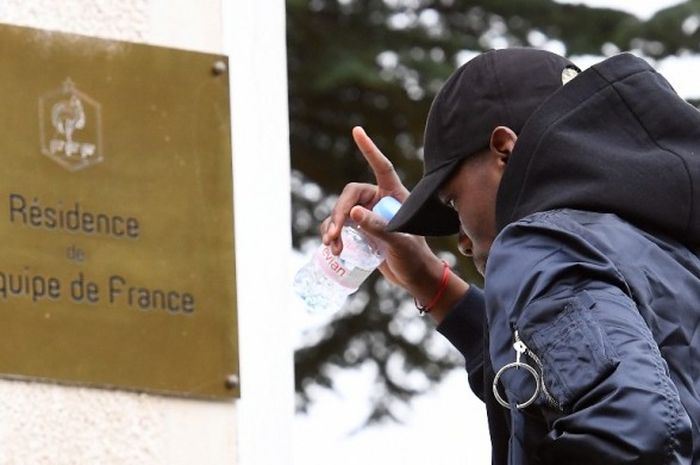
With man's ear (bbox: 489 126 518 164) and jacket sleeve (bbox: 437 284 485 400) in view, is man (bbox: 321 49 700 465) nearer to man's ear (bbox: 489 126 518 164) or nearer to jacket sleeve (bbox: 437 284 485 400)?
man's ear (bbox: 489 126 518 164)

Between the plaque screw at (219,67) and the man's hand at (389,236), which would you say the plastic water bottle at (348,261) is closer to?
the man's hand at (389,236)

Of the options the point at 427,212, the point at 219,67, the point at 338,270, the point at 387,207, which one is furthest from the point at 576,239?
the point at 338,270

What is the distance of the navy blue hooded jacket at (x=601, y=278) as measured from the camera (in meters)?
3.51

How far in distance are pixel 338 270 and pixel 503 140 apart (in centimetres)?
94

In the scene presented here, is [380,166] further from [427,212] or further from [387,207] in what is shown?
[427,212]

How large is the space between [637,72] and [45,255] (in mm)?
1155

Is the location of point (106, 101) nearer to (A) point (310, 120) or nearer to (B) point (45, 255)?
(B) point (45, 255)

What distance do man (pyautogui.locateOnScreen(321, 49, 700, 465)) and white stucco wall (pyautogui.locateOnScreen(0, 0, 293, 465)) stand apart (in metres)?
0.35

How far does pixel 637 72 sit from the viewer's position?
13.3 feet

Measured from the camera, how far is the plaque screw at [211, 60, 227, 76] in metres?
4.66

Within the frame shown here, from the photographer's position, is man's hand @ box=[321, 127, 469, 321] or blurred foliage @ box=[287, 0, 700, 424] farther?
blurred foliage @ box=[287, 0, 700, 424]

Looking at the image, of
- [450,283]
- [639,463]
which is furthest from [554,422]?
[450,283]

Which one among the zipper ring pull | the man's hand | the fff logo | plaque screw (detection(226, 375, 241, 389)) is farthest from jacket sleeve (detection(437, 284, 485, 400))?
the zipper ring pull

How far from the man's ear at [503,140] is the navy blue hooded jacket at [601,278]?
0.30 meters
